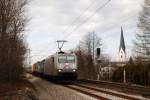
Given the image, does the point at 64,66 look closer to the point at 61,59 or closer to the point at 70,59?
the point at 61,59

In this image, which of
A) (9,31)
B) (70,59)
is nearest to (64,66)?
(70,59)

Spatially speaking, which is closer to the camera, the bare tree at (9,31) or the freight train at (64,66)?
the bare tree at (9,31)

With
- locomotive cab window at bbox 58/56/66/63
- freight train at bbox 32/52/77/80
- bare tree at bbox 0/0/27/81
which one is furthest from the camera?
locomotive cab window at bbox 58/56/66/63

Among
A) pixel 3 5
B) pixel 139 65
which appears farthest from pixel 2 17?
pixel 139 65

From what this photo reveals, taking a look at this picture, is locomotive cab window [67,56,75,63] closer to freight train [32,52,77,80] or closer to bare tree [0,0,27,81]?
freight train [32,52,77,80]

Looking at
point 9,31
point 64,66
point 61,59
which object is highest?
point 9,31

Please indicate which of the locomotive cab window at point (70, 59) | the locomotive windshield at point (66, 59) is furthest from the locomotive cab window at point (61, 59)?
the locomotive cab window at point (70, 59)

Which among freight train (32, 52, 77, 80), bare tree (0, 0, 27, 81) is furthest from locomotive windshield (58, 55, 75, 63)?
bare tree (0, 0, 27, 81)

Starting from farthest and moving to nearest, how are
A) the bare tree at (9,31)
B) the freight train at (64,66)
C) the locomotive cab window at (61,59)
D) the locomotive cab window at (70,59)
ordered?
the locomotive cab window at (70,59), the locomotive cab window at (61,59), the freight train at (64,66), the bare tree at (9,31)

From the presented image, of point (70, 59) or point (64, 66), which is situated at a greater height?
point (70, 59)

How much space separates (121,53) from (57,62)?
8585 centimetres

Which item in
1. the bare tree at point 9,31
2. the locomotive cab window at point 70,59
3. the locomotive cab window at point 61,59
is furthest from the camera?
the locomotive cab window at point 70,59

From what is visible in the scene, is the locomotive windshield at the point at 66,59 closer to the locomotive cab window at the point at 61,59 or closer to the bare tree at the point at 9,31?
the locomotive cab window at the point at 61,59

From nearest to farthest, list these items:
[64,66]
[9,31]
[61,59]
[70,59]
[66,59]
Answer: [9,31] → [64,66] → [61,59] → [66,59] → [70,59]
